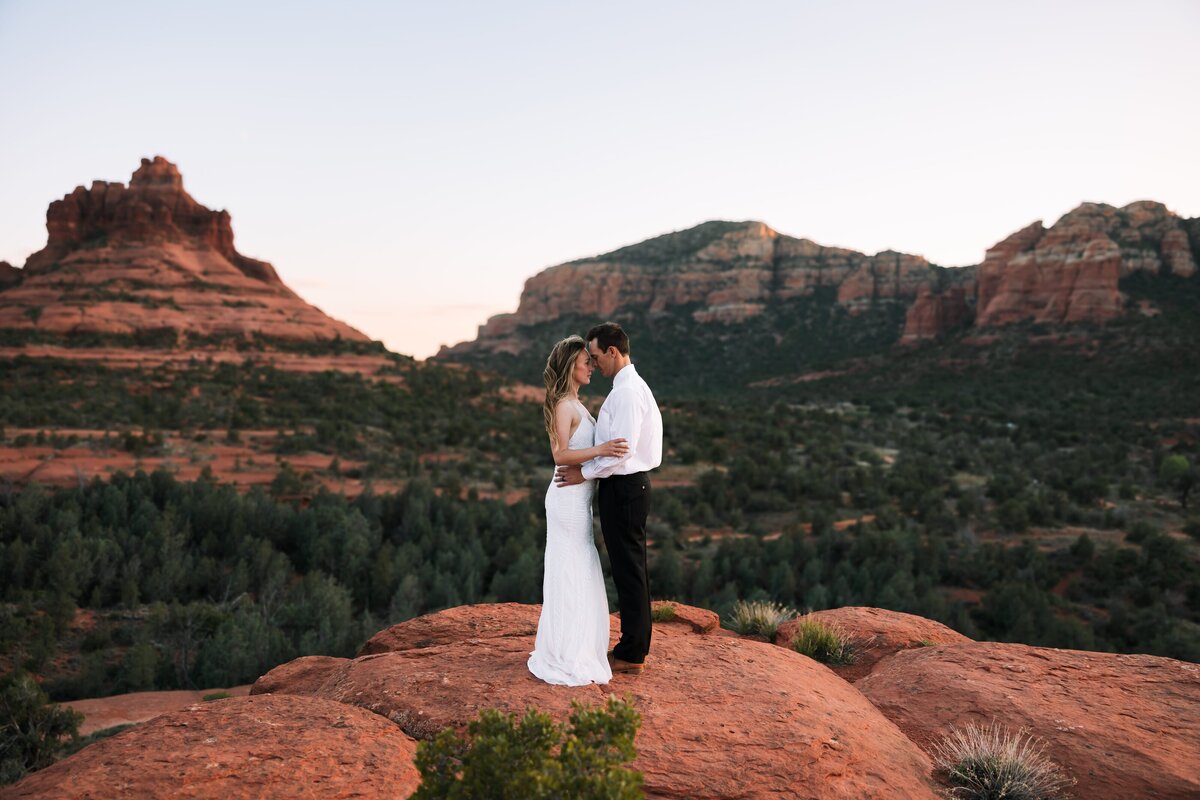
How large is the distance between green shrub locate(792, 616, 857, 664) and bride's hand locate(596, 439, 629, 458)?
3690 millimetres

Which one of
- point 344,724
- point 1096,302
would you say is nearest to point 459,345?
point 1096,302

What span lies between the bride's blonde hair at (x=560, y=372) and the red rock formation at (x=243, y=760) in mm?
2138

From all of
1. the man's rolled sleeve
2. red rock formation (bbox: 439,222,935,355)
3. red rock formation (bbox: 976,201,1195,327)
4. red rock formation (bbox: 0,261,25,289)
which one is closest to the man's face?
the man's rolled sleeve

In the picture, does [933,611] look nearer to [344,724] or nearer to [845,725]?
[845,725]

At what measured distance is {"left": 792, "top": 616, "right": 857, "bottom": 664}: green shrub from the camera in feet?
22.2

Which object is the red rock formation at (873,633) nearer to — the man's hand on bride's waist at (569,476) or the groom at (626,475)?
the groom at (626,475)

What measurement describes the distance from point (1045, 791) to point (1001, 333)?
7297 cm

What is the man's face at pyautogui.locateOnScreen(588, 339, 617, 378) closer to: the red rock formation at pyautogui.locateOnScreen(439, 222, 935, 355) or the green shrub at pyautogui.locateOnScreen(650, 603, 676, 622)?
the green shrub at pyautogui.locateOnScreen(650, 603, 676, 622)

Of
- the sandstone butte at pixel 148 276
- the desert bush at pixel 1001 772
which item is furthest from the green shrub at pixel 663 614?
the sandstone butte at pixel 148 276

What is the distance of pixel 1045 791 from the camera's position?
3990 millimetres

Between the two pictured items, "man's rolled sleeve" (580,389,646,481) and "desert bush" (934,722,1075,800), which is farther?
"man's rolled sleeve" (580,389,646,481)

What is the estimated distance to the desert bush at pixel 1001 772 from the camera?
3.94 meters

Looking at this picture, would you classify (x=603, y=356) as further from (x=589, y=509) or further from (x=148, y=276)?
(x=148, y=276)

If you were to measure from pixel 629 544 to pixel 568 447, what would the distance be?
2.57 feet
